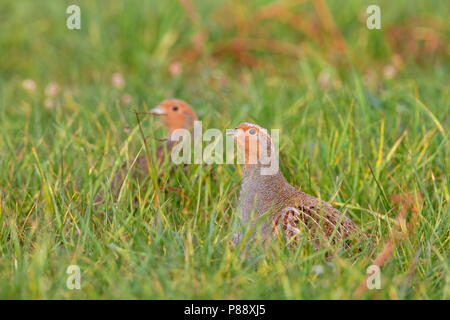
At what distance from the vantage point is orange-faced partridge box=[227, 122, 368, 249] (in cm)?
359

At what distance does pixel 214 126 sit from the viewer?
5117mm

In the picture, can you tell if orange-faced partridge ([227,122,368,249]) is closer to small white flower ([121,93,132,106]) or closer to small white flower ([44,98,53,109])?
small white flower ([121,93,132,106])

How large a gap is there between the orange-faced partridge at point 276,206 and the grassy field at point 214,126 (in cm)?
14

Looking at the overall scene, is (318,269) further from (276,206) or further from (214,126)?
(214,126)

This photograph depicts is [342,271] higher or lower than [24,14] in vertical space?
lower

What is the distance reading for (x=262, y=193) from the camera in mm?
3865

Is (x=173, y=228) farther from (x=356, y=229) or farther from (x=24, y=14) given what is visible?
(x=24, y=14)

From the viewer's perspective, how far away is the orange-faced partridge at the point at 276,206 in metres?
3.59

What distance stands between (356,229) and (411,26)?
4.70 m

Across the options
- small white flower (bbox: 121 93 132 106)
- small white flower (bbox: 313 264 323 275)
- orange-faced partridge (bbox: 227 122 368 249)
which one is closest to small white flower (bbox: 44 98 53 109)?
small white flower (bbox: 121 93 132 106)

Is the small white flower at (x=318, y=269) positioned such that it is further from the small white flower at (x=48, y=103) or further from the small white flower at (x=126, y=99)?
the small white flower at (x=48, y=103)

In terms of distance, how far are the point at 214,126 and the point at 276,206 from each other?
4.77ft

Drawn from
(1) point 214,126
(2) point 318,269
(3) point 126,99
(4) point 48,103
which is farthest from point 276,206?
(4) point 48,103
